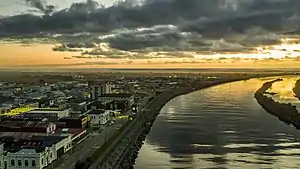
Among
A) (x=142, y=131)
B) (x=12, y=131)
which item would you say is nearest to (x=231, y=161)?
(x=142, y=131)

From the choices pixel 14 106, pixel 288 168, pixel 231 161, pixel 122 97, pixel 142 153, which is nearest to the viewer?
pixel 288 168

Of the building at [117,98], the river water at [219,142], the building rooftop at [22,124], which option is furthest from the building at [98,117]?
the building at [117,98]

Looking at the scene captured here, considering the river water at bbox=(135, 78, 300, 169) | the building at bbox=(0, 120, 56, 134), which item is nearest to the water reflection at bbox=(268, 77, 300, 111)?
the river water at bbox=(135, 78, 300, 169)

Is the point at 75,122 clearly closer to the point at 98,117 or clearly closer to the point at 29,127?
the point at 29,127

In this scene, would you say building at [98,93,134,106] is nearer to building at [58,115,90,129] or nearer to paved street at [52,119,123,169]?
paved street at [52,119,123,169]

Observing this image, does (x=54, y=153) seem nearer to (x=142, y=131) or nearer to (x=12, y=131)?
(x=12, y=131)

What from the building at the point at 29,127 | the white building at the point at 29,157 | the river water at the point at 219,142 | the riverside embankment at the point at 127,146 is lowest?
the river water at the point at 219,142

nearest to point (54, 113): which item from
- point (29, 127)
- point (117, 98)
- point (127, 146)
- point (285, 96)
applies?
point (29, 127)

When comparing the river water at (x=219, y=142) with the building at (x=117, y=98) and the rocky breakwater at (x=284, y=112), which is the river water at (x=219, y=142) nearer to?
the rocky breakwater at (x=284, y=112)
